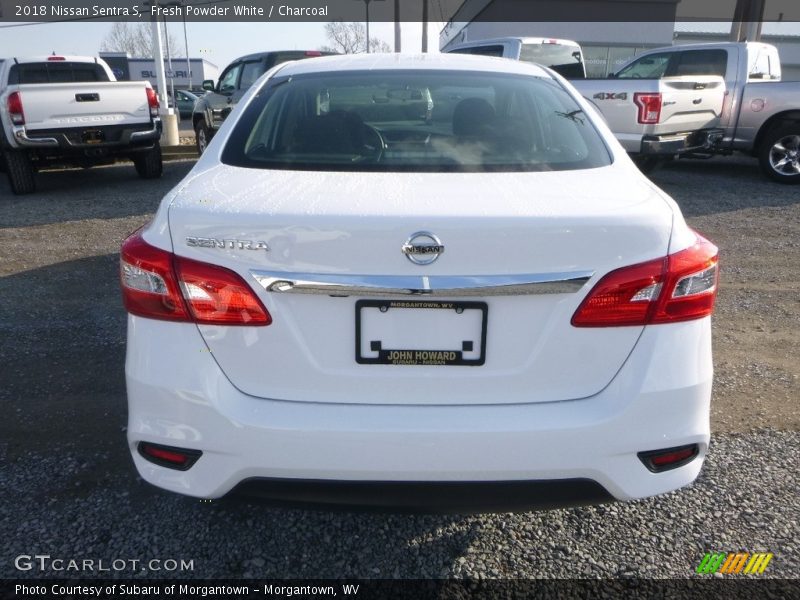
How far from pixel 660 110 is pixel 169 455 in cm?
833

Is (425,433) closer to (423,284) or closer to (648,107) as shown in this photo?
(423,284)

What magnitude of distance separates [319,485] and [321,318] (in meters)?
0.48

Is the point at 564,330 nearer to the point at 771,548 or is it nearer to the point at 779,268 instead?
the point at 771,548

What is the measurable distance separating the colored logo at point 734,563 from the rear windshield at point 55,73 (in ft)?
34.1

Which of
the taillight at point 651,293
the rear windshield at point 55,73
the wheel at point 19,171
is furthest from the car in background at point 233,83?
the taillight at point 651,293

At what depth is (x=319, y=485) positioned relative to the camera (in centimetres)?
191

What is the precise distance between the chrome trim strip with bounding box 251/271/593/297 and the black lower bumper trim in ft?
1.77

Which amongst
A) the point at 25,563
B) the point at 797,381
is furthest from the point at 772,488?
the point at 25,563

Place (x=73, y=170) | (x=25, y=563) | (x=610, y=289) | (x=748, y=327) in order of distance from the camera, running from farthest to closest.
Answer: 1. (x=73, y=170)
2. (x=748, y=327)
3. (x=25, y=563)
4. (x=610, y=289)

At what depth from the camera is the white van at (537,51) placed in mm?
10938

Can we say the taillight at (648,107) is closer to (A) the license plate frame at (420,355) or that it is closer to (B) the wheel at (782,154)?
(B) the wheel at (782,154)

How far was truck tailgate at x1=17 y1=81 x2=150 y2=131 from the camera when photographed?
866 centimetres

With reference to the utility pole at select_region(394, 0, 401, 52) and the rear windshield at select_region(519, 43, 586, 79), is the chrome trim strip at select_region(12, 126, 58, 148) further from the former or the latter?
the utility pole at select_region(394, 0, 401, 52)

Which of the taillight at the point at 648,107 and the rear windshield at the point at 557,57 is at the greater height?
the rear windshield at the point at 557,57
